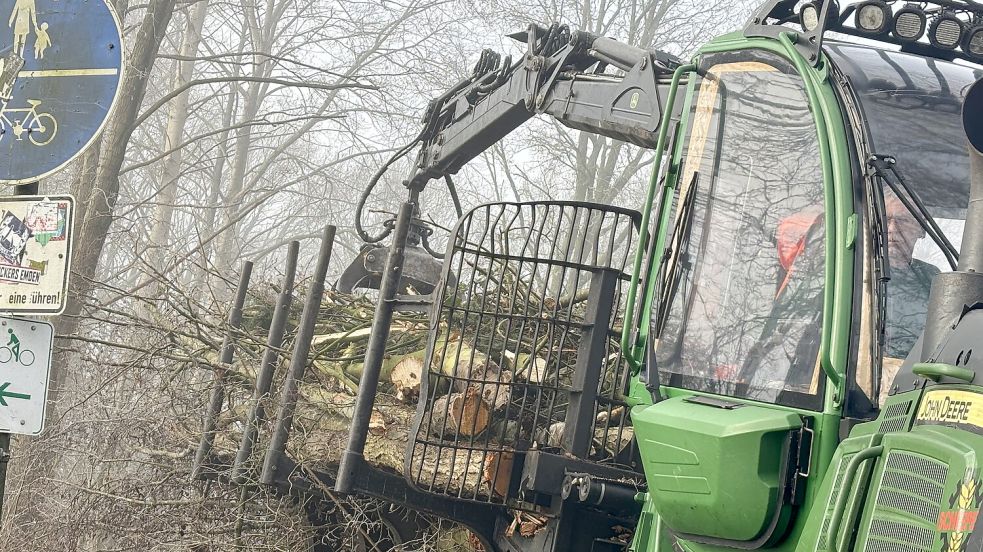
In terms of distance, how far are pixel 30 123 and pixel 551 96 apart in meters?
3.48

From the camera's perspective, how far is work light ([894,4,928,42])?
4535 millimetres

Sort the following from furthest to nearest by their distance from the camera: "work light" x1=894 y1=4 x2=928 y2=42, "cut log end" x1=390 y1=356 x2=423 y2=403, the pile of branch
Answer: "cut log end" x1=390 y1=356 x2=423 y2=403
the pile of branch
"work light" x1=894 y1=4 x2=928 y2=42

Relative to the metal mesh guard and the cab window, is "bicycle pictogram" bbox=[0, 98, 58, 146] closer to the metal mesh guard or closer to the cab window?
the metal mesh guard

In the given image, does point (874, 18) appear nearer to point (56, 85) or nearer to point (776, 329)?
point (776, 329)

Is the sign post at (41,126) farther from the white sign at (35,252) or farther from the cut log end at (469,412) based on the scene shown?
the cut log end at (469,412)

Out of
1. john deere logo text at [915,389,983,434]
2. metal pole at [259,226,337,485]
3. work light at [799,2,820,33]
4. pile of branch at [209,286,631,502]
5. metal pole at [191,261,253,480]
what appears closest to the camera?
john deere logo text at [915,389,983,434]

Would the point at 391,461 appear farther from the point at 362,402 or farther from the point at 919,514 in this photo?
the point at 919,514

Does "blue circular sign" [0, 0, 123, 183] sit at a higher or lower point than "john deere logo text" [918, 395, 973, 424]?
higher

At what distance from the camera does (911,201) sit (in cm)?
376

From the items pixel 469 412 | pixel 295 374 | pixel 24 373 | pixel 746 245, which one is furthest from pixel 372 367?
pixel 746 245

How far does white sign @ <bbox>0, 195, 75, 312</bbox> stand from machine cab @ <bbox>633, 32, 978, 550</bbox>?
2.11 meters

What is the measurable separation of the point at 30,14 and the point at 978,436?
3.45 m

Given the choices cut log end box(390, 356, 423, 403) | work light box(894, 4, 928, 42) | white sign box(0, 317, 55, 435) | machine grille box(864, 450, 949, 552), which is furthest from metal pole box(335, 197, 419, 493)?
machine grille box(864, 450, 949, 552)

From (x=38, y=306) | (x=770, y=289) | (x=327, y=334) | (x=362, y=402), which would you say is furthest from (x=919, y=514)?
(x=327, y=334)
